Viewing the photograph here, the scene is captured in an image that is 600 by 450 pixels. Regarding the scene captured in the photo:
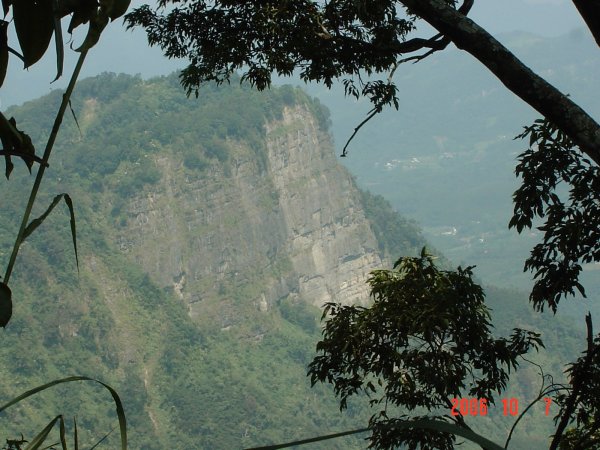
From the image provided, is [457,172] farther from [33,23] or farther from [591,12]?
[33,23]

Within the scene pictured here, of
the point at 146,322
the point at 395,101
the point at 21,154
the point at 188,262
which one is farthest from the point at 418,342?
the point at 188,262

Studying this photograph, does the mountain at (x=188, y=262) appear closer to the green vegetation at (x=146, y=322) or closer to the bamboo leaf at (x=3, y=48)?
the green vegetation at (x=146, y=322)

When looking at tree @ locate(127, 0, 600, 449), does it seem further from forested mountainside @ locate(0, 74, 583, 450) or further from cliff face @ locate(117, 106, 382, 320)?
cliff face @ locate(117, 106, 382, 320)

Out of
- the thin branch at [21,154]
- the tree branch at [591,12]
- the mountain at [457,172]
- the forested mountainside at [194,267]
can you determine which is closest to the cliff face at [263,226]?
the forested mountainside at [194,267]

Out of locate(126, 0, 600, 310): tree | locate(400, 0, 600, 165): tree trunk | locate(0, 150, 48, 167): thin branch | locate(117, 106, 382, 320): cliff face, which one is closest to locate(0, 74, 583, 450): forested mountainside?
locate(117, 106, 382, 320): cliff face

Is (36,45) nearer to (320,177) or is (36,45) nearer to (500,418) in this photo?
(500,418)
